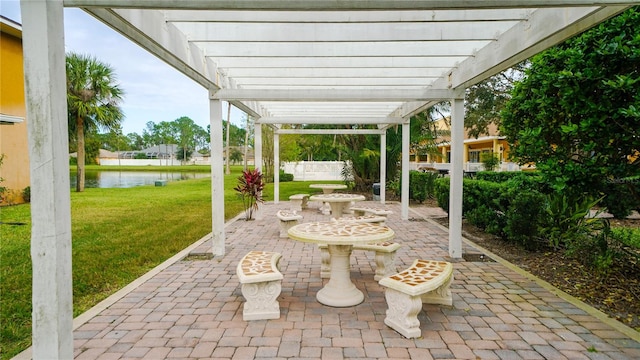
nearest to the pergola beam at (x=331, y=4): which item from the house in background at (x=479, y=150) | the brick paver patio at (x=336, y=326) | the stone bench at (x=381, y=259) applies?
the brick paver patio at (x=336, y=326)

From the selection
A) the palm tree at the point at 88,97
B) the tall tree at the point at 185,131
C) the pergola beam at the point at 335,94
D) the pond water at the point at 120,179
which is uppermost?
the tall tree at the point at 185,131

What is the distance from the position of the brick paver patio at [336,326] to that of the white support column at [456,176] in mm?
758

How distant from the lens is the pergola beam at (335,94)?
5.77 metres

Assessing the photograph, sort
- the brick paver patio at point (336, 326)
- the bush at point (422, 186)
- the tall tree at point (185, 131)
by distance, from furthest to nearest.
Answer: the tall tree at point (185, 131) < the bush at point (422, 186) < the brick paver patio at point (336, 326)

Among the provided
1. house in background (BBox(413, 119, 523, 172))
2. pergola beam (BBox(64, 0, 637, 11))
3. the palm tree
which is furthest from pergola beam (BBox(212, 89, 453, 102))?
house in background (BBox(413, 119, 523, 172))

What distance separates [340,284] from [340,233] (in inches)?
24.6

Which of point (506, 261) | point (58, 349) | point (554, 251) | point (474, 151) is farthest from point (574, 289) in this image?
point (474, 151)

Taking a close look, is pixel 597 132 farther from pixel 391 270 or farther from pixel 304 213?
pixel 304 213

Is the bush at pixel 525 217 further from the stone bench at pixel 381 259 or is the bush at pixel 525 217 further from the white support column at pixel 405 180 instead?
the white support column at pixel 405 180

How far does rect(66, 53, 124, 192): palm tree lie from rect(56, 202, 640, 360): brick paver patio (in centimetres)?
1497

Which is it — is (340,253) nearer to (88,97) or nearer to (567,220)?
(567,220)

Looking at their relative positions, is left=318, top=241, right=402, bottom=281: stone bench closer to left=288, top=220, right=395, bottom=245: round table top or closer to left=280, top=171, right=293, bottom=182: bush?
Answer: left=288, top=220, right=395, bottom=245: round table top

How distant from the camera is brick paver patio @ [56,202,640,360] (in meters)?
2.91

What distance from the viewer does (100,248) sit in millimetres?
6426
